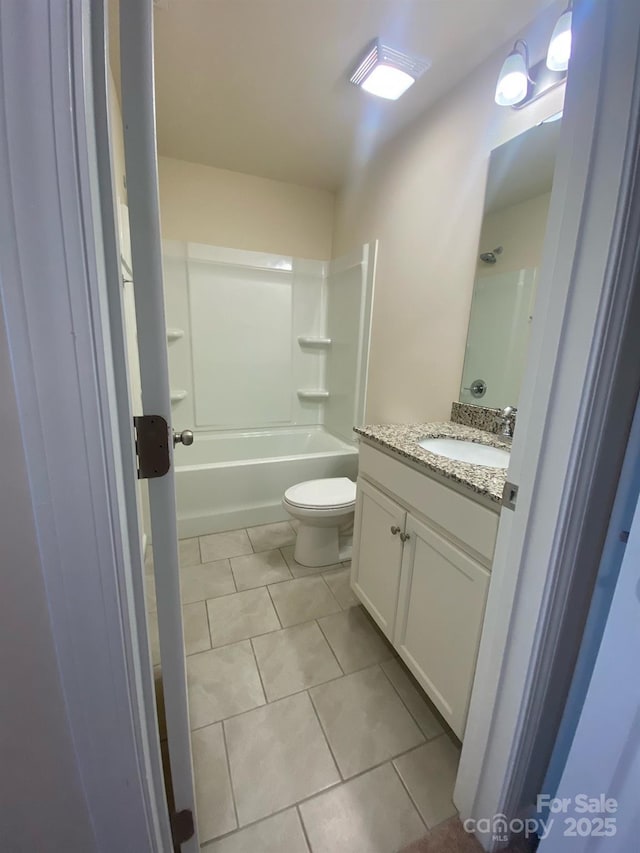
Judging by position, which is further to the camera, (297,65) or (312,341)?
(312,341)

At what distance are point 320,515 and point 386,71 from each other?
6.98 feet

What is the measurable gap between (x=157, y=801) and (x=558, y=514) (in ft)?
3.17

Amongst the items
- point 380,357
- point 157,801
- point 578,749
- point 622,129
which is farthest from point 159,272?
point 380,357

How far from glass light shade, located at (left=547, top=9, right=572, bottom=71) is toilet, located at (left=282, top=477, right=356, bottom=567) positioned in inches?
75.9

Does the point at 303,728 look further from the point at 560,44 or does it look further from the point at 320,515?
the point at 560,44

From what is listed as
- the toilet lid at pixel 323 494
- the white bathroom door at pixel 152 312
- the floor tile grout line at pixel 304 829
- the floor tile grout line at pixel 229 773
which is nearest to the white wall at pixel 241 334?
the toilet lid at pixel 323 494

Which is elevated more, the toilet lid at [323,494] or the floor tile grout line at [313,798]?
the toilet lid at [323,494]

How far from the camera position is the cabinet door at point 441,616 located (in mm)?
996

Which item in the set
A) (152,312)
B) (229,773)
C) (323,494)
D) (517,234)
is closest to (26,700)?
(152,312)

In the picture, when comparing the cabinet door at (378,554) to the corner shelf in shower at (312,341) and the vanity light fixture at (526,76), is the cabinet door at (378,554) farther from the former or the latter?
the corner shelf in shower at (312,341)

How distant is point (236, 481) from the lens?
2.36m

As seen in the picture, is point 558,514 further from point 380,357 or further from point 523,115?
point 380,357

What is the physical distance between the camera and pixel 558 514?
691 millimetres

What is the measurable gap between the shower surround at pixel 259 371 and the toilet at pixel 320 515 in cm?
49
